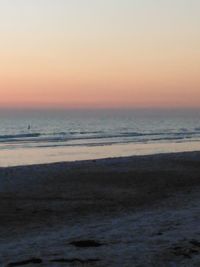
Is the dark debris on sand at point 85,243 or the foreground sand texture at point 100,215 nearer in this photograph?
the foreground sand texture at point 100,215

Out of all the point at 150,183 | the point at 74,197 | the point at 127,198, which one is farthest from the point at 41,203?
the point at 150,183

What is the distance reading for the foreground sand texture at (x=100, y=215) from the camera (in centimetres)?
880

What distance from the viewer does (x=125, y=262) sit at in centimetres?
837

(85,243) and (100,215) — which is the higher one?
(85,243)

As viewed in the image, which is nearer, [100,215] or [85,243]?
[85,243]

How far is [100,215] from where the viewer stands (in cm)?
1424

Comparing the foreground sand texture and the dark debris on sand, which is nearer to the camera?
the foreground sand texture

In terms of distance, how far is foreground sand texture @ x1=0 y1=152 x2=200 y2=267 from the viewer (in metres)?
8.80

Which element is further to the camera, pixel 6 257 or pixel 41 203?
pixel 41 203

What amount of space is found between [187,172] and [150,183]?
4395 mm

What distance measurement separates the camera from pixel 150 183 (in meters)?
21.1

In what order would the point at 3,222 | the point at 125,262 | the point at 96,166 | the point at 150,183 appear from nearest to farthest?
the point at 125,262 → the point at 3,222 → the point at 150,183 → the point at 96,166

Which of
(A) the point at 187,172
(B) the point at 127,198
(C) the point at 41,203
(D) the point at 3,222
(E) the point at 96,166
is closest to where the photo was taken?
(D) the point at 3,222

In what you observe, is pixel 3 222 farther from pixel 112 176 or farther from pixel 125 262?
pixel 112 176
